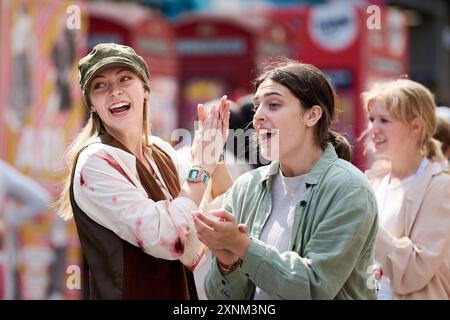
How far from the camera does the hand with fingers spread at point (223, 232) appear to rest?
2.39 meters

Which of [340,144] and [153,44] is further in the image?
[153,44]

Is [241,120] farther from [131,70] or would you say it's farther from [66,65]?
[66,65]

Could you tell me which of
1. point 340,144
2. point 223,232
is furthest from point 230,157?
point 223,232

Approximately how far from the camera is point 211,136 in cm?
275

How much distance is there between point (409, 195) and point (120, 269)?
142cm

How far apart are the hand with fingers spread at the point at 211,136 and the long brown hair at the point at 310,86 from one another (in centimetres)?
16

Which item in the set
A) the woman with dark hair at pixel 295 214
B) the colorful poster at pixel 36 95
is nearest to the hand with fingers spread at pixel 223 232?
the woman with dark hair at pixel 295 214

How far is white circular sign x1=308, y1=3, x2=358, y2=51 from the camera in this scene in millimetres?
10047

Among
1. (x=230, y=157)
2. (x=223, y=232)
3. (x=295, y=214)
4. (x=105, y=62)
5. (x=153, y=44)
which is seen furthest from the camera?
(x=153, y=44)

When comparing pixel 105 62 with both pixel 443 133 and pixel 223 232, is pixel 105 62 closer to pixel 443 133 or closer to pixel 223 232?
pixel 223 232

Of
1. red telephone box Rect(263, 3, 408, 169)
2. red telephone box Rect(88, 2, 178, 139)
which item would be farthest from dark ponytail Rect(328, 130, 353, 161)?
red telephone box Rect(263, 3, 408, 169)

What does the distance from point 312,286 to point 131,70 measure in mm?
893

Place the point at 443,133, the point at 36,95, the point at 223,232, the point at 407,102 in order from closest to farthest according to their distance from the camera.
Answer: the point at 223,232
the point at 407,102
the point at 443,133
the point at 36,95

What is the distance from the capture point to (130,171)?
8.86 feet
